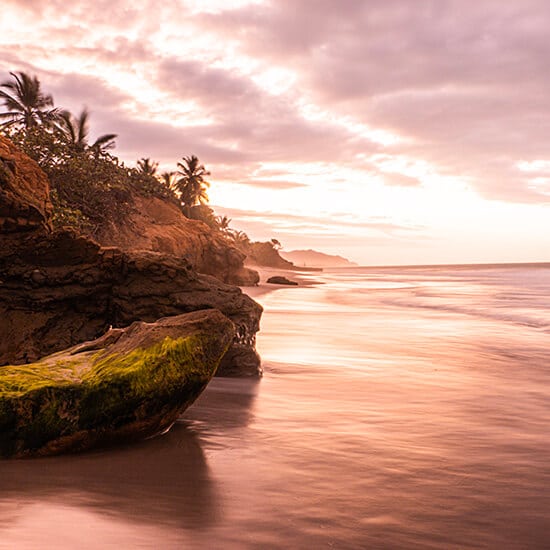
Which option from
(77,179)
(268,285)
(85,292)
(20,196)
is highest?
(77,179)

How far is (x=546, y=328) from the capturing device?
17.0 meters

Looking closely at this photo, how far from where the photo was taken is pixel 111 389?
4.48 metres

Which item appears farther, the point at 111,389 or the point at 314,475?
the point at 111,389

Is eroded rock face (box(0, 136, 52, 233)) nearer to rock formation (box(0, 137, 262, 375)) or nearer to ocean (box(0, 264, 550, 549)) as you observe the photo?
rock formation (box(0, 137, 262, 375))

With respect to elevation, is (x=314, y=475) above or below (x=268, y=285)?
above

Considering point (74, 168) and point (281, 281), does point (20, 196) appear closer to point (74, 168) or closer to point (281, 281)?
point (74, 168)

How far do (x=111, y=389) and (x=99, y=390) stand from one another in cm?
10

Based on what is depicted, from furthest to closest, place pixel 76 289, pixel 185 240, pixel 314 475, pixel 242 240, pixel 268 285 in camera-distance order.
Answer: pixel 242 240 < pixel 268 285 < pixel 185 240 < pixel 76 289 < pixel 314 475

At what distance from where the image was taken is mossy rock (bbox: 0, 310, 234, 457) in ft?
14.0

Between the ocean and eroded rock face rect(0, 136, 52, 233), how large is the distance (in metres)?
3.68

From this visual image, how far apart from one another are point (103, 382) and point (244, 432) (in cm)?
161

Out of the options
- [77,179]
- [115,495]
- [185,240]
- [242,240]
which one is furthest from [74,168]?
[242,240]

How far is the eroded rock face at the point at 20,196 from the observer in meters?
7.41

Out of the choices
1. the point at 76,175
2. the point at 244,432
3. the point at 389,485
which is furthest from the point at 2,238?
the point at 76,175
